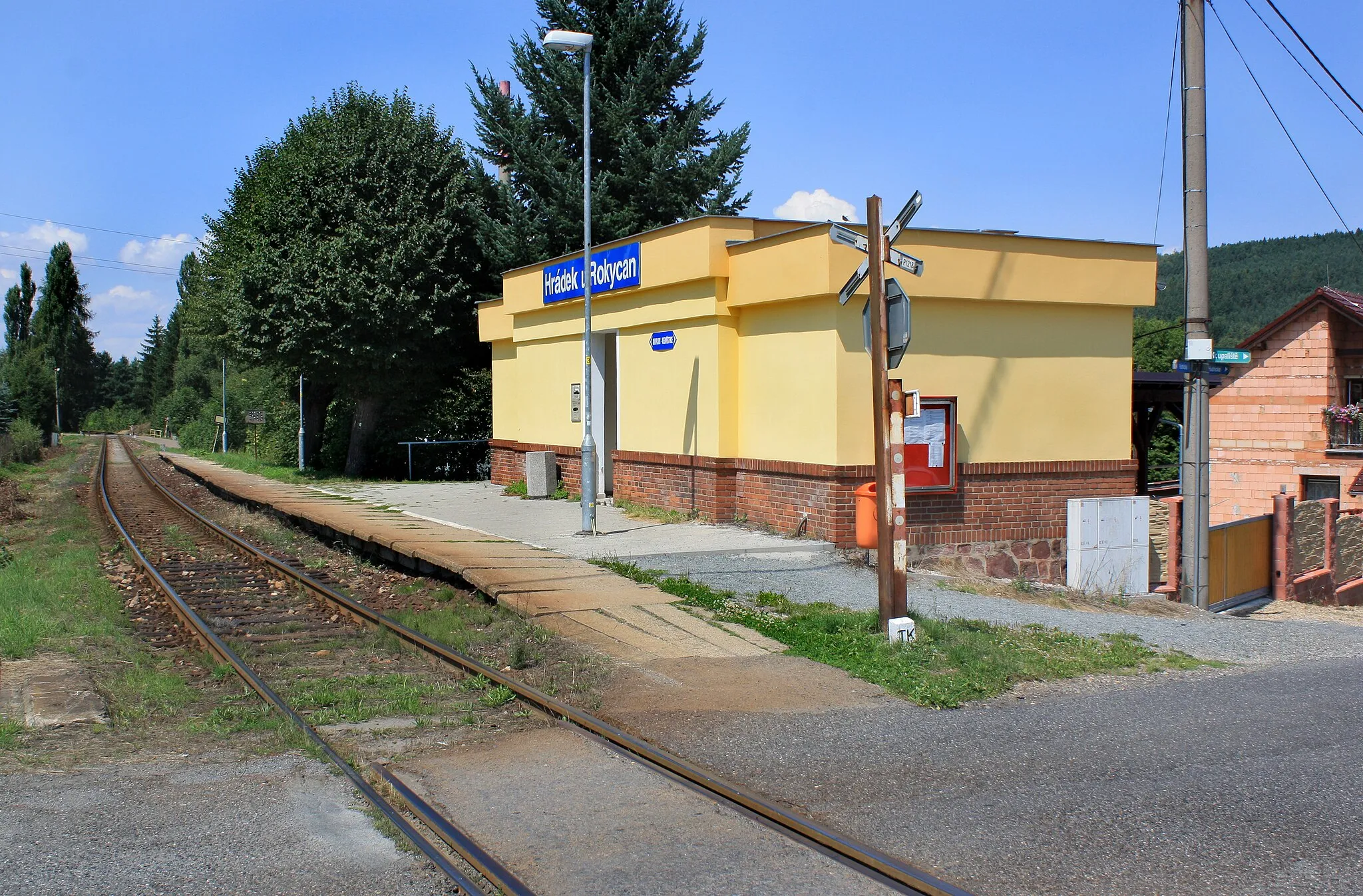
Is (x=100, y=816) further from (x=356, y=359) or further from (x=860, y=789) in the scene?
(x=356, y=359)

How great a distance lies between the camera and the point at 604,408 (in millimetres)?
20719

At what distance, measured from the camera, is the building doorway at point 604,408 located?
20094mm

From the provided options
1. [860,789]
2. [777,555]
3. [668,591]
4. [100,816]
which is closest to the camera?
[100,816]

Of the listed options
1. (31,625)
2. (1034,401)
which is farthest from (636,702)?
(1034,401)

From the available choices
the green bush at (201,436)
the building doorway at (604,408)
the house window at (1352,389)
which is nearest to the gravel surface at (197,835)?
the building doorway at (604,408)

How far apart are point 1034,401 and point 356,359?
726 inches

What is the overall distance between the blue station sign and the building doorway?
941 millimetres

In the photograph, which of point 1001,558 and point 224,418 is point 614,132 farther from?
point 224,418

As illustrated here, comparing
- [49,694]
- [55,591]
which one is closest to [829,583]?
[49,694]

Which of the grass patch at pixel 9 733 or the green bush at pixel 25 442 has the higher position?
the green bush at pixel 25 442

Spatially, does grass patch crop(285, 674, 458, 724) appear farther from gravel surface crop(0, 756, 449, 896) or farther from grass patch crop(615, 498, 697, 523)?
grass patch crop(615, 498, 697, 523)

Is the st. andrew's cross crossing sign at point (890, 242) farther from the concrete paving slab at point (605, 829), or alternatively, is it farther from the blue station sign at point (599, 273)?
the blue station sign at point (599, 273)

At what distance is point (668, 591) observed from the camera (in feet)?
35.5

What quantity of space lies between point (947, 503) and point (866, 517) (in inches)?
103
